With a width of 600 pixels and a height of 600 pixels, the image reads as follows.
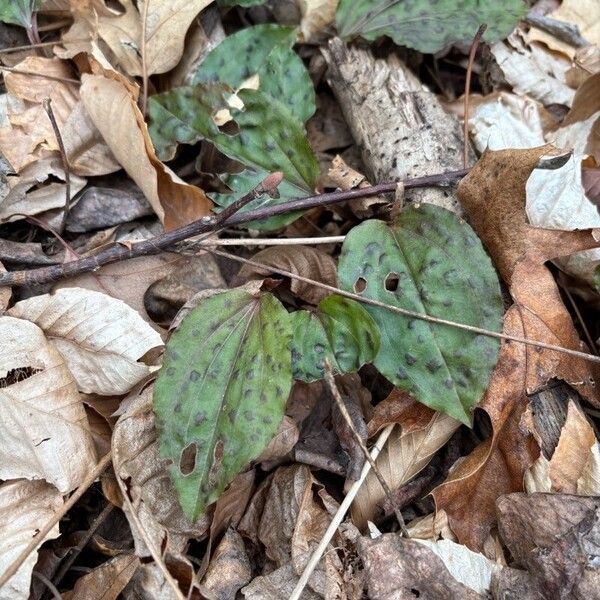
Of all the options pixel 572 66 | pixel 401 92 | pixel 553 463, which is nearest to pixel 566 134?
pixel 572 66

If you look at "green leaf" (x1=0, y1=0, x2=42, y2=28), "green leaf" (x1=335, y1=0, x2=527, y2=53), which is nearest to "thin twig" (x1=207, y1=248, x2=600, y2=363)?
"green leaf" (x1=335, y1=0, x2=527, y2=53)

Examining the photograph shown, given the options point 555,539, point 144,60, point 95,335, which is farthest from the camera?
point 144,60

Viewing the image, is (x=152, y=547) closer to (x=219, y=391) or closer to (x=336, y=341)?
(x=219, y=391)

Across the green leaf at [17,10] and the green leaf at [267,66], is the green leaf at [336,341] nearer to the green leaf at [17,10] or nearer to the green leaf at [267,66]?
the green leaf at [267,66]

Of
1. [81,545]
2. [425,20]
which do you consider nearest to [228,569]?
[81,545]

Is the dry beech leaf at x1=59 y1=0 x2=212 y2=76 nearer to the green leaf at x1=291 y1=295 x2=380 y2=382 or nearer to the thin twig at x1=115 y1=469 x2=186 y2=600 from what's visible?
the green leaf at x1=291 y1=295 x2=380 y2=382

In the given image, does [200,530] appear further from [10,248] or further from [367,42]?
[367,42]
